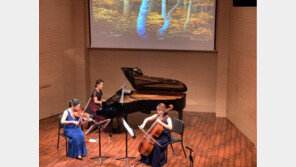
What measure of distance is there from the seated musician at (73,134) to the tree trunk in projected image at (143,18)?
3978mm

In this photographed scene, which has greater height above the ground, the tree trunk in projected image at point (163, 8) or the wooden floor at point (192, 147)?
the tree trunk in projected image at point (163, 8)

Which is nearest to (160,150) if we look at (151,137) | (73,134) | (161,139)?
(161,139)

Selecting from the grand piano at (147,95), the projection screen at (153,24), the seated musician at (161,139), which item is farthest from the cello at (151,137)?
the projection screen at (153,24)

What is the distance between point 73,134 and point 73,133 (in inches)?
0.7

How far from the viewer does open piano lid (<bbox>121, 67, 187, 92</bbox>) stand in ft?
28.9

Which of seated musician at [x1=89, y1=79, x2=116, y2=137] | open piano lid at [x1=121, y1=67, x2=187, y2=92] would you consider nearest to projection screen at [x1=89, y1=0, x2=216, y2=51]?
open piano lid at [x1=121, y1=67, x2=187, y2=92]

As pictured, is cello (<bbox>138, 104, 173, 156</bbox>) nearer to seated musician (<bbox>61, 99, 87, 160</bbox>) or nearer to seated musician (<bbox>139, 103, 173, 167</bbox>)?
seated musician (<bbox>139, 103, 173, 167</bbox>)

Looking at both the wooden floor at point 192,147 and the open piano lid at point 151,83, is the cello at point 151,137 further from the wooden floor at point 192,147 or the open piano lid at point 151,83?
the open piano lid at point 151,83

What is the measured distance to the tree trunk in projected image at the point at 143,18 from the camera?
1027cm

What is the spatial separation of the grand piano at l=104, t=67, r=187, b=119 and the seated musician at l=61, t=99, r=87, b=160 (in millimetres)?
1194

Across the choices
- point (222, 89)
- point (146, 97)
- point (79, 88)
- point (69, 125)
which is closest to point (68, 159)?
point (69, 125)

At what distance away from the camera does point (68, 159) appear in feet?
23.7

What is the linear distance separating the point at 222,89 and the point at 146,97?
2403 millimetres

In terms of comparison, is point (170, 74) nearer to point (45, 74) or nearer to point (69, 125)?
point (45, 74)
